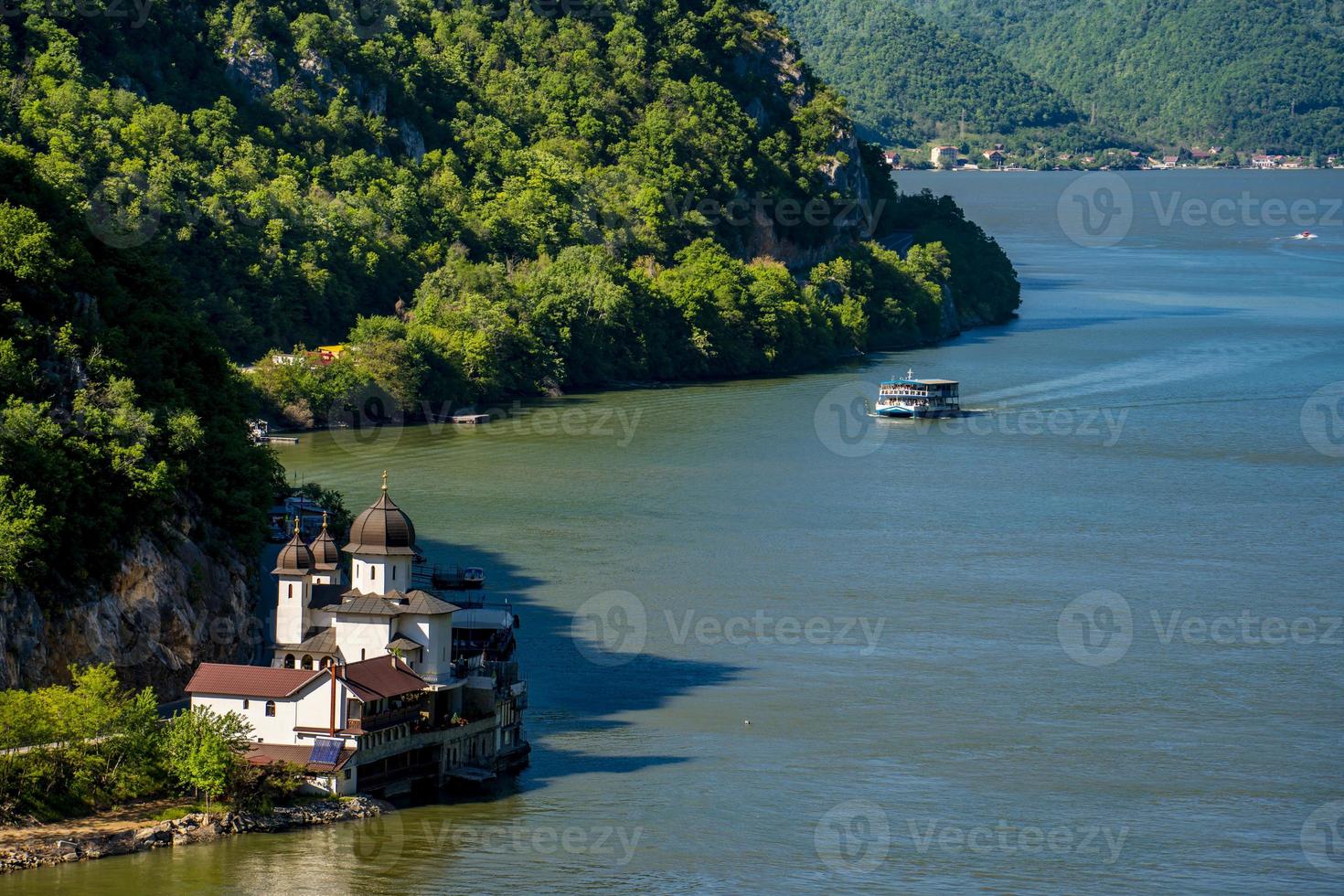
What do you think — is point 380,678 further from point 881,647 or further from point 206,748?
point 881,647

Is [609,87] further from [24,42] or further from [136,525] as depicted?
[136,525]

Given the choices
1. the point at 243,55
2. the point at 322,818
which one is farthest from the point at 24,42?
the point at 322,818
